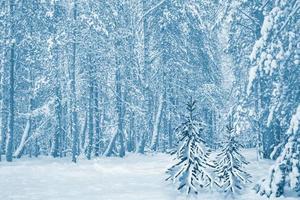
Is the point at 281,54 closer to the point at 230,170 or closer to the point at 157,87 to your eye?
the point at 230,170

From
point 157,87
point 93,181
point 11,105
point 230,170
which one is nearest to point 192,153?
point 230,170

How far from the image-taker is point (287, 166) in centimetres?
1183

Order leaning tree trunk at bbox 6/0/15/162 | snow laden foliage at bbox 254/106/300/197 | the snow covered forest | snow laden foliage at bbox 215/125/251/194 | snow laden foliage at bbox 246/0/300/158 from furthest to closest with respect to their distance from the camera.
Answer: leaning tree trunk at bbox 6/0/15/162, snow laden foliage at bbox 215/125/251/194, the snow covered forest, snow laden foliage at bbox 246/0/300/158, snow laden foliage at bbox 254/106/300/197

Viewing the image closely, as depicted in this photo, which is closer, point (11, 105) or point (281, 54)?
A: point (281, 54)

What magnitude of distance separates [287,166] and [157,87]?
18765 millimetres

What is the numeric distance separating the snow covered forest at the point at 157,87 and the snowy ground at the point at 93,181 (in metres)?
0.05

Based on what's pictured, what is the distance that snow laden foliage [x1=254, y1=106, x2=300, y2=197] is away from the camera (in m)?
11.5

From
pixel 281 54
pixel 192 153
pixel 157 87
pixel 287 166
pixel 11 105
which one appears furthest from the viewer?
pixel 157 87

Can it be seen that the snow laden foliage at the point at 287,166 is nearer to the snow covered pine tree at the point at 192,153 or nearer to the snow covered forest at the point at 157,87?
the snow covered forest at the point at 157,87

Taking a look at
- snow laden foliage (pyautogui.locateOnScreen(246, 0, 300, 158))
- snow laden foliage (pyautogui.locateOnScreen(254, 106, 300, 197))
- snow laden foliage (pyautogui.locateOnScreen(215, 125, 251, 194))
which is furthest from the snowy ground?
snow laden foliage (pyautogui.locateOnScreen(246, 0, 300, 158))

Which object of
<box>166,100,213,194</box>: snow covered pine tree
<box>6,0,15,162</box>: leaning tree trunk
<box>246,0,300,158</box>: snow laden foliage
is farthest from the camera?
<box>6,0,15,162</box>: leaning tree trunk

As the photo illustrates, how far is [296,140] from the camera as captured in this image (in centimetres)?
1195

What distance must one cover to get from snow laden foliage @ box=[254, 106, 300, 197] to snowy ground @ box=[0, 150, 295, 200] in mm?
584

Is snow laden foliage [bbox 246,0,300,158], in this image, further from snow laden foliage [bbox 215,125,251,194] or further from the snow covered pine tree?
the snow covered pine tree
